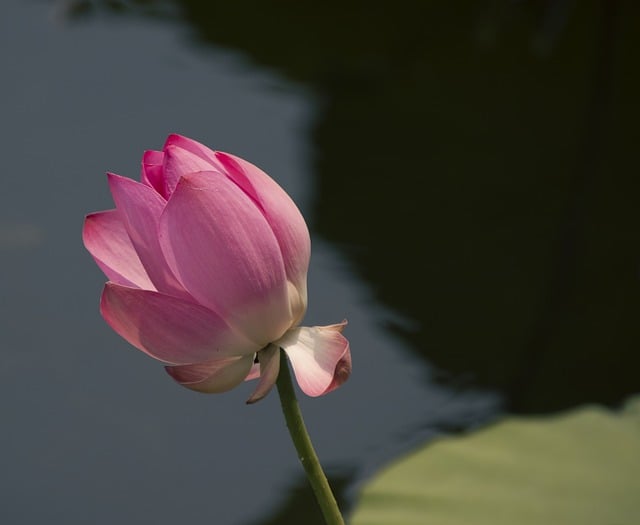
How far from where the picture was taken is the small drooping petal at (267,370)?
1.09 ft

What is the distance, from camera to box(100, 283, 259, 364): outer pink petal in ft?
1.09

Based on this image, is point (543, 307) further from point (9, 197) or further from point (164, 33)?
point (164, 33)

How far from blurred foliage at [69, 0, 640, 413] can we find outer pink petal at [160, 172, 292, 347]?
78 cm

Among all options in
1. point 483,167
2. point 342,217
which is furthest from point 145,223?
point 483,167

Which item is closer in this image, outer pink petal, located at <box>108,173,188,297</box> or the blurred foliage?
outer pink petal, located at <box>108,173,188,297</box>

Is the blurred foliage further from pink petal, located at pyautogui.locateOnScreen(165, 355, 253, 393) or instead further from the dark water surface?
pink petal, located at pyautogui.locateOnScreen(165, 355, 253, 393)

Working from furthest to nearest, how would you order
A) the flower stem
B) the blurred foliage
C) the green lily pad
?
the blurred foliage
the green lily pad
the flower stem

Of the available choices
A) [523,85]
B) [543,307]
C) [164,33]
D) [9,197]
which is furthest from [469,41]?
[9,197]

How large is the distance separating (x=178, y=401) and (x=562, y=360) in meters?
0.39

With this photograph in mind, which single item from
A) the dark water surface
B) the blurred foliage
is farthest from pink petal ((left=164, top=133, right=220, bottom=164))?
the blurred foliage

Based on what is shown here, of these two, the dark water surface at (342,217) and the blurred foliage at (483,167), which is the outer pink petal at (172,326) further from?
the blurred foliage at (483,167)

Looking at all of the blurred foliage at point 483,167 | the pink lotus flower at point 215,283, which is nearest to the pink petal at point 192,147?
the pink lotus flower at point 215,283

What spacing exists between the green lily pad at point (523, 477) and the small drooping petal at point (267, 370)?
0.38 metres

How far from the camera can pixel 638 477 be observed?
0.69m
